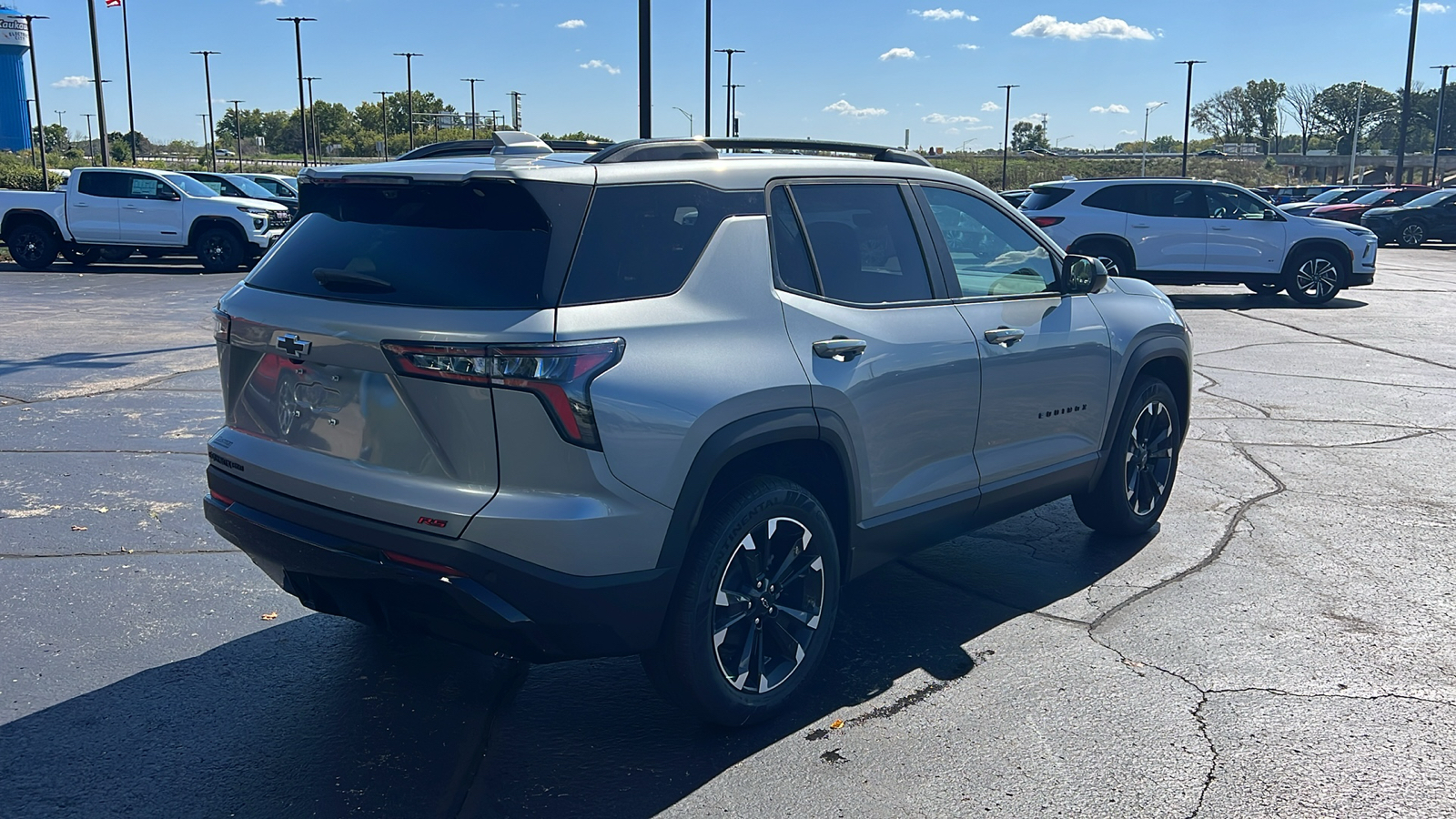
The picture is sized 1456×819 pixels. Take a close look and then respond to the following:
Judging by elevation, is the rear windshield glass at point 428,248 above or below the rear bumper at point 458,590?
above

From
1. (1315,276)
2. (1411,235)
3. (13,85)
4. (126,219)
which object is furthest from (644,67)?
(13,85)

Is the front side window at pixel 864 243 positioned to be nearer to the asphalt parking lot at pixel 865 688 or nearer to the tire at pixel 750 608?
the tire at pixel 750 608

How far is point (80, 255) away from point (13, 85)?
232 ft

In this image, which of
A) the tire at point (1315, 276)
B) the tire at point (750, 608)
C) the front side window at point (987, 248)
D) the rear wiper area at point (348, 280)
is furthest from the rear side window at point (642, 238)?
the tire at point (1315, 276)

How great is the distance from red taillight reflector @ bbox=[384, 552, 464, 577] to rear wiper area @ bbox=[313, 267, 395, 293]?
2.44ft

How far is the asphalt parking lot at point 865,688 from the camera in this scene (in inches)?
129

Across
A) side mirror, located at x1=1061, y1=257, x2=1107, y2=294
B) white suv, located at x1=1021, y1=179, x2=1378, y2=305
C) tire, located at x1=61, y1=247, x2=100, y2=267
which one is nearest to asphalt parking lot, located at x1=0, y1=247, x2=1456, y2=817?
side mirror, located at x1=1061, y1=257, x2=1107, y2=294

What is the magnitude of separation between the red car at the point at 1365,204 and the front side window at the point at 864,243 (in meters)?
34.7

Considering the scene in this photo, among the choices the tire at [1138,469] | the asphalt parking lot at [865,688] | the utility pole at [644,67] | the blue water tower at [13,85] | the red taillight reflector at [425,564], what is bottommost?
the asphalt parking lot at [865,688]

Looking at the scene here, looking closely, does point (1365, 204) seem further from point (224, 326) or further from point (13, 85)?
point (13, 85)

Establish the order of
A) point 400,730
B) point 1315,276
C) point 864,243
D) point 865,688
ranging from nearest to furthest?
point 400,730, point 865,688, point 864,243, point 1315,276

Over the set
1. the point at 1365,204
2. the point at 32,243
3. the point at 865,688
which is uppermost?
the point at 1365,204

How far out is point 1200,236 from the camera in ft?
55.6

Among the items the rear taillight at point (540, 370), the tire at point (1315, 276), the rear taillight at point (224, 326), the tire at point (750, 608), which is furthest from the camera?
the tire at point (1315, 276)
